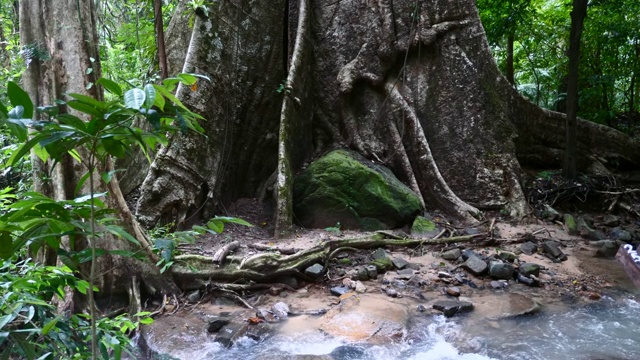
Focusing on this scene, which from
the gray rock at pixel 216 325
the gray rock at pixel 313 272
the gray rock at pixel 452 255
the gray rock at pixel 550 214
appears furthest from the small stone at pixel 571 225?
the gray rock at pixel 216 325

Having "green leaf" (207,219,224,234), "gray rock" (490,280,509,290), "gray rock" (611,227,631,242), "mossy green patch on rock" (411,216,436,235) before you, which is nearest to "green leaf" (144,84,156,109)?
"green leaf" (207,219,224,234)

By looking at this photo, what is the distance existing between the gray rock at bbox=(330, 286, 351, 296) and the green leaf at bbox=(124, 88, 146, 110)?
11.0 feet

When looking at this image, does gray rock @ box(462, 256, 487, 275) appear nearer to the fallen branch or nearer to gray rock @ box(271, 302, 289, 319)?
gray rock @ box(271, 302, 289, 319)

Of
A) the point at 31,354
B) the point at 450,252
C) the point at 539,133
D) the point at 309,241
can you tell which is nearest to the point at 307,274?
the point at 309,241

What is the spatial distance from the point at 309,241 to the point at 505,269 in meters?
2.10

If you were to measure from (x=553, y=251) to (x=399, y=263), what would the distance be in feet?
6.01

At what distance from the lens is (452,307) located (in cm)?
378

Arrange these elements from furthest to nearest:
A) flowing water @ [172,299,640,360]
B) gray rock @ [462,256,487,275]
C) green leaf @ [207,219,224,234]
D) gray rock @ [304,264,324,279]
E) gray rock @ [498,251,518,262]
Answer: gray rock @ [498,251,518,262] → gray rock @ [462,256,487,275] → gray rock @ [304,264,324,279] → flowing water @ [172,299,640,360] → green leaf @ [207,219,224,234]

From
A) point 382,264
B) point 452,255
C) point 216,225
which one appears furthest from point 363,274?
point 216,225

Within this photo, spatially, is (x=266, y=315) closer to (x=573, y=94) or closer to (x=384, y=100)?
(x=384, y=100)

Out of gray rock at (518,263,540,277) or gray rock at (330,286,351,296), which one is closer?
gray rock at (330,286,351,296)

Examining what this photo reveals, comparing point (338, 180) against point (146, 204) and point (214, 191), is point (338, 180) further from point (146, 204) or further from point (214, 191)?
point (146, 204)

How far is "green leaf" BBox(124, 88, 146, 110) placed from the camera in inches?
40.4

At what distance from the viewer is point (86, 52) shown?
298cm
